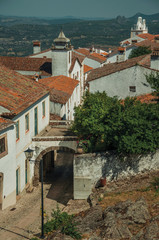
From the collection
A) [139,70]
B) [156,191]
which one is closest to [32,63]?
[139,70]

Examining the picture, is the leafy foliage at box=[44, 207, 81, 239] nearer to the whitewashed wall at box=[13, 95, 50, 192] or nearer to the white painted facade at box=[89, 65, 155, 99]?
the whitewashed wall at box=[13, 95, 50, 192]

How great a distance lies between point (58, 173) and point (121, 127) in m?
11.4

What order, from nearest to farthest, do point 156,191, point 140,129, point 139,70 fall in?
1. point 156,191
2. point 140,129
3. point 139,70

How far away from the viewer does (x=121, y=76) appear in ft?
119

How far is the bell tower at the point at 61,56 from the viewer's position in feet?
170

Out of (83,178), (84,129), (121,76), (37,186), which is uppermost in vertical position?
(121,76)

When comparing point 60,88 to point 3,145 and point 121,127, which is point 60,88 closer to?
point 121,127

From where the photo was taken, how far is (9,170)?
23094mm

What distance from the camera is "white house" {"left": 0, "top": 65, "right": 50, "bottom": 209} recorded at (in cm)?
2256

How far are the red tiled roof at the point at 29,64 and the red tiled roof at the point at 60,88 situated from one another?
9.64 metres

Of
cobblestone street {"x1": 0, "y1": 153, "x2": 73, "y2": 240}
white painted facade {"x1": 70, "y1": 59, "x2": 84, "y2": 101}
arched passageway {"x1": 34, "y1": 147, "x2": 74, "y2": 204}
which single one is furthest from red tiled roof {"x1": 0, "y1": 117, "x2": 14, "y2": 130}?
white painted facade {"x1": 70, "y1": 59, "x2": 84, "y2": 101}

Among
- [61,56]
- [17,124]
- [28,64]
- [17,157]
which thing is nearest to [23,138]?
[17,157]

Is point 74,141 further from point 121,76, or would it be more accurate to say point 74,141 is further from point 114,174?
point 121,76

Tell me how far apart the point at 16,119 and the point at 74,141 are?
A: 219 inches
